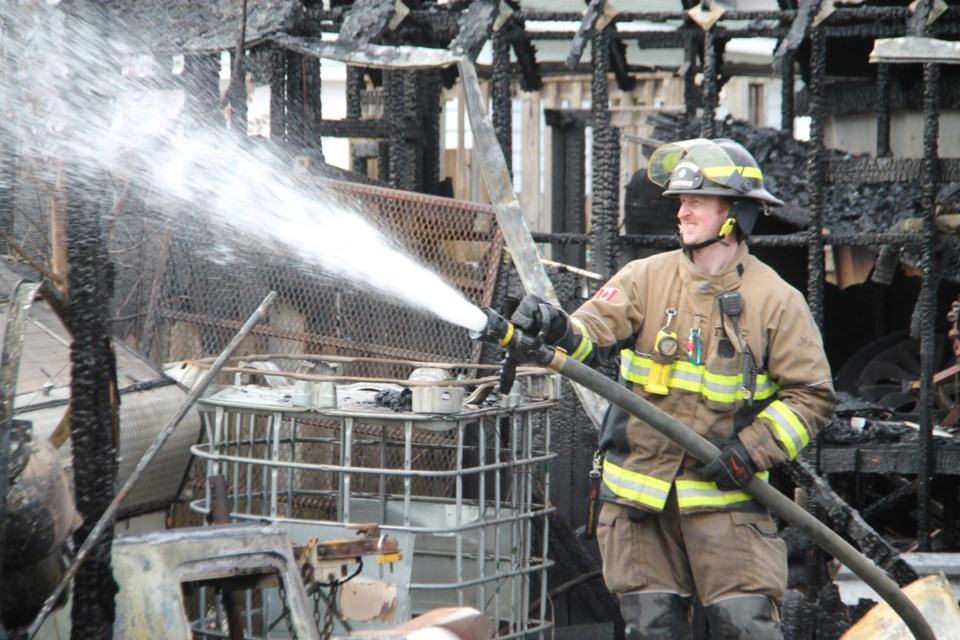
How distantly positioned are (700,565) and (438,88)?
5.88 metres

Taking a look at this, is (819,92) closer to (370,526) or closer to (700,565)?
Answer: (700,565)

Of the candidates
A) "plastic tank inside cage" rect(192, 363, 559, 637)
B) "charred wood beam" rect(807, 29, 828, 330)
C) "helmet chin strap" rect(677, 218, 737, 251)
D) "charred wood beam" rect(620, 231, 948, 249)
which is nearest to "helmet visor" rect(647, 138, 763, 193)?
"helmet chin strap" rect(677, 218, 737, 251)

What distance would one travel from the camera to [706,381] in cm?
443

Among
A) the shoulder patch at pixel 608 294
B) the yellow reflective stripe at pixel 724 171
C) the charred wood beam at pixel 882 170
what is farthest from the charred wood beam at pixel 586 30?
the shoulder patch at pixel 608 294

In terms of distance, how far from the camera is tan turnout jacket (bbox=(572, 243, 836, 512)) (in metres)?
4.38

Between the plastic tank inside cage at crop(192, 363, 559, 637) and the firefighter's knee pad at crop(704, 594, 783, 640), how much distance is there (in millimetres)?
1119

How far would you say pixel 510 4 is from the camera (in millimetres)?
7504

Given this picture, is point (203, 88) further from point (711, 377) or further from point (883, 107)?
point (711, 377)

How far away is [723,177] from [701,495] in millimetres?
1186

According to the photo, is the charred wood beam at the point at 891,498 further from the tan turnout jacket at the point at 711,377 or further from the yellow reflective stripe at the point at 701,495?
the yellow reflective stripe at the point at 701,495

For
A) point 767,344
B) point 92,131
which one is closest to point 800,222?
point 767,344

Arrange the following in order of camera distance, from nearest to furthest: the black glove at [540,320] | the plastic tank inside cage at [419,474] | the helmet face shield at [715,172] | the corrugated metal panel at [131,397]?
the black glove at [540,320], the helmet face shield at [715,172], the plastic tank inside cage at [419,474], the corrugated metal panel at [131,397]

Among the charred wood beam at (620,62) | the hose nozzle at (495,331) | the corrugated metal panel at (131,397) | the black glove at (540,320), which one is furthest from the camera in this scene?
the charred wood beam at (620,62)

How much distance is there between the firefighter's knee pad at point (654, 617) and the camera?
4332 mm
